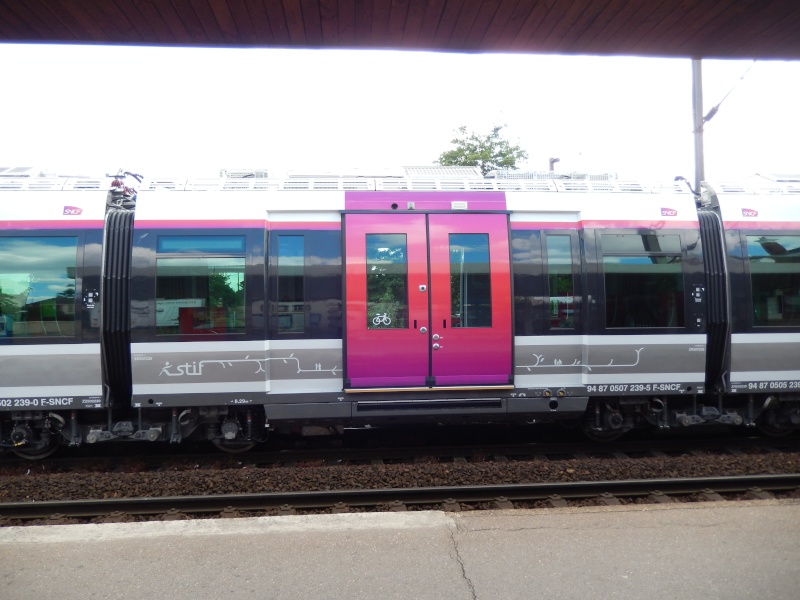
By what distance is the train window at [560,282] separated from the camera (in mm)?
7129

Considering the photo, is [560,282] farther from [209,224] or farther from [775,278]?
[209,224]

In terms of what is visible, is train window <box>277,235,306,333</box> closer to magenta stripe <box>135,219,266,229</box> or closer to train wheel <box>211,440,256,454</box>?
magenta stripe <box>135,219,266,229</box>

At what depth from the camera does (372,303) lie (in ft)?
22.4

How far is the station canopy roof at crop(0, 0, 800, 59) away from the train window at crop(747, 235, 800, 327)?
135 inches

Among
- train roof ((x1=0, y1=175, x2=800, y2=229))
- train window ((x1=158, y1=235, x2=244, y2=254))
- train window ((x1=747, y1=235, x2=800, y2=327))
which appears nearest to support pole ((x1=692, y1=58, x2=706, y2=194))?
train roof ((x1=0, y1=175, x2=800, y2=229))

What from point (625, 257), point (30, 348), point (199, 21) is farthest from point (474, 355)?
point (30, 348)

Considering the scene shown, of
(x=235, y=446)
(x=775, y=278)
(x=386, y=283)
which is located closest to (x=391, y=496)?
(x=386, y=283)

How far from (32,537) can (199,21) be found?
4.29 m

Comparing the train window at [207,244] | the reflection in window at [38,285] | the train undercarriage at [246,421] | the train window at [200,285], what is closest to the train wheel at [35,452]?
the train undercarriage at [246,421]

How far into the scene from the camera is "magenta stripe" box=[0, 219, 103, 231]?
21.8 feet

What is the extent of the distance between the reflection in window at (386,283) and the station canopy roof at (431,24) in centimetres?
276

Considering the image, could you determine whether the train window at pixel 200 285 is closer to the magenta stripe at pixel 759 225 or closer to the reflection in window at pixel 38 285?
the reflection in window at pixel 38 285

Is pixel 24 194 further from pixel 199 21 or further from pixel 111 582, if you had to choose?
pixel 111 582

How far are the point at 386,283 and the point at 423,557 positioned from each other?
3.35m
